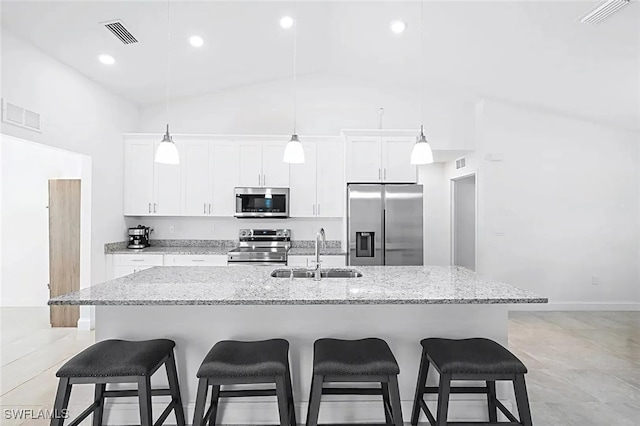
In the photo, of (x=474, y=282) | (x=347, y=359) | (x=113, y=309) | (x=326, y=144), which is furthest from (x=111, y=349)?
(x=326, y=144)

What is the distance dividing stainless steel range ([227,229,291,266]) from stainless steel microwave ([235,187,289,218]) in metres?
0.41

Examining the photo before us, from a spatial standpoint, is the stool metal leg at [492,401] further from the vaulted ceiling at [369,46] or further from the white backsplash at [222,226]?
the white backsplash at [222,226]

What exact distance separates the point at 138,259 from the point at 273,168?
204 centimetres

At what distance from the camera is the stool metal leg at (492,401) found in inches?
90.5

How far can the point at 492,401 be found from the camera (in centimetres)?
231

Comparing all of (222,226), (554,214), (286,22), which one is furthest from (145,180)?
(554,214)

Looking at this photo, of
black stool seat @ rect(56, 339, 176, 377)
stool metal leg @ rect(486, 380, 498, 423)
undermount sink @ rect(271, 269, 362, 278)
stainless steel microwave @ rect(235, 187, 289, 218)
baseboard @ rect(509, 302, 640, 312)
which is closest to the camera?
black stool seat @ rect(56, 339, 176, 377)

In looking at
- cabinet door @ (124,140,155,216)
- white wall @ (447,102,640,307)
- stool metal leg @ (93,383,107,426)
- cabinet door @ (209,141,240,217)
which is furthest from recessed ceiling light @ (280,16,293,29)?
stool metal leg @ (93,383,107,426)

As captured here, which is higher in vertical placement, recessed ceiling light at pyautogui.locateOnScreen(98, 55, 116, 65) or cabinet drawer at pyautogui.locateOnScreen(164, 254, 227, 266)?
recessed ceiling light at pyautogui.locateOnScreen(98, 55, 116, 65)

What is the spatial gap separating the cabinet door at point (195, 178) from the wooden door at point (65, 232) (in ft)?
4.01

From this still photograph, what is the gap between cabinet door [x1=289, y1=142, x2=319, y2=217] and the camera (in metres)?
5.13

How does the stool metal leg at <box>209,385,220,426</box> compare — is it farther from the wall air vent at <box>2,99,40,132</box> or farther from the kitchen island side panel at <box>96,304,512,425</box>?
the wall air vent at <box>2,99,40,132</box>

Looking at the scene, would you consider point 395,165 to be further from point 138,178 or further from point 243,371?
point 243,371

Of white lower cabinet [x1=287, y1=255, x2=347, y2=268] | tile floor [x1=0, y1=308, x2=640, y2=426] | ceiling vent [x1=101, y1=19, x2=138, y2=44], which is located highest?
ceiling vent [x1=101, y1=19, x2=138, y2=44]
